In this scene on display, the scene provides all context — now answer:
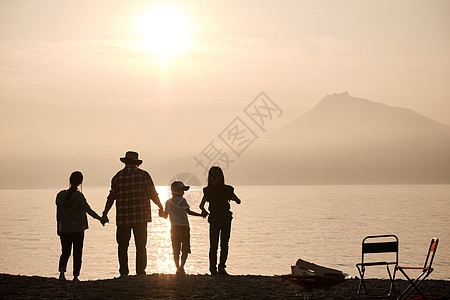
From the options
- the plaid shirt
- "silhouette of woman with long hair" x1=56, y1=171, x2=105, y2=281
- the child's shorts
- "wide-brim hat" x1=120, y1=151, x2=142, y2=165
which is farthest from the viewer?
the child's shorts

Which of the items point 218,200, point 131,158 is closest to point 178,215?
point 218,200

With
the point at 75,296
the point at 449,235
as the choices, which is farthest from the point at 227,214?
the point at 449,235

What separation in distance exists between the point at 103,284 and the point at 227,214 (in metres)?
2.85

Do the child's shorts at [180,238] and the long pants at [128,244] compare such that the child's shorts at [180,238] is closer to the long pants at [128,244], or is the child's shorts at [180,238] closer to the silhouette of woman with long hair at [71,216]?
the long pants at [128,244]

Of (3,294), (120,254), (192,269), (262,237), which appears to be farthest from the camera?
(262,237)

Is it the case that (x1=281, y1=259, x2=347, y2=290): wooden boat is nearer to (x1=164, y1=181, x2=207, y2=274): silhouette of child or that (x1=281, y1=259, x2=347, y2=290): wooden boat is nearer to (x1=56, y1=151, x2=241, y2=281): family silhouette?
(x1=56, y1=151, x2=241, y2=281): family silhouette

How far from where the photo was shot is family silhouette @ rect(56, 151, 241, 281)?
40.0 ft

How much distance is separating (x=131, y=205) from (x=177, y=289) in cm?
194

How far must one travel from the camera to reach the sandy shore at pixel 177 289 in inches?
422

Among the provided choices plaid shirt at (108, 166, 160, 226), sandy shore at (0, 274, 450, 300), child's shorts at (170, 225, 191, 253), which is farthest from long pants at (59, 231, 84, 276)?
child's shorts at (170, 225, 191, 253)

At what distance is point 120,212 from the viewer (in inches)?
489

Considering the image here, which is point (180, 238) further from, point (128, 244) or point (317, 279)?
point (317, 279)

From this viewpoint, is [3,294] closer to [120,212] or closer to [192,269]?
[120,212]

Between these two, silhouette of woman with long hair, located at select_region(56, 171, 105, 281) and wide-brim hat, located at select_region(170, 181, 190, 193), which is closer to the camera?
silhouette of woman with long hair, located at select_region(56, 171, 105, 281)
